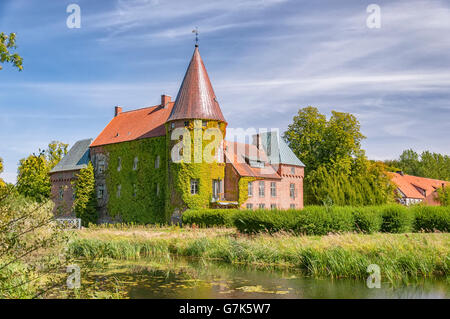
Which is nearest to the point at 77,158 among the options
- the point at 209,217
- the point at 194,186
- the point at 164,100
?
the point at 164,100

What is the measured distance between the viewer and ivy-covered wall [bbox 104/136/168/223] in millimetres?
34438

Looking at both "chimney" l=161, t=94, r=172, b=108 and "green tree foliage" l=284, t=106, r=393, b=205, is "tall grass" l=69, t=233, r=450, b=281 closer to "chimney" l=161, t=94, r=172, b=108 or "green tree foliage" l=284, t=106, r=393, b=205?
"chimney" l=161, t=94, r=172, b=108

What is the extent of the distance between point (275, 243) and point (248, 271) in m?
2.48

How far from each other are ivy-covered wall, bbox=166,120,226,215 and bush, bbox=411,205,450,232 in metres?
14.3

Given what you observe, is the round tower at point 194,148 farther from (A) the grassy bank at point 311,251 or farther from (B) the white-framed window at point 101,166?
(A) the grassy bank at point 311,251

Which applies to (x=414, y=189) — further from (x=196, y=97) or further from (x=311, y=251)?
(x=311, y=251)

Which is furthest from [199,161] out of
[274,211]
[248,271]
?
[248,271]

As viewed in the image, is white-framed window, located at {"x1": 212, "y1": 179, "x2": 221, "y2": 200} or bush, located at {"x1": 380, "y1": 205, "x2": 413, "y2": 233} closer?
bush, located at {"x1": 380, "y1": 205, "x2": 413, "y2": 233}

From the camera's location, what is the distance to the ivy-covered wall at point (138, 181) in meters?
34.4

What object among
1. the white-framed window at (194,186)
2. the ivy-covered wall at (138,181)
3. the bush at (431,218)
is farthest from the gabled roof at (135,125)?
the bush at (431,218)

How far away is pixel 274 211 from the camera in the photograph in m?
20.5

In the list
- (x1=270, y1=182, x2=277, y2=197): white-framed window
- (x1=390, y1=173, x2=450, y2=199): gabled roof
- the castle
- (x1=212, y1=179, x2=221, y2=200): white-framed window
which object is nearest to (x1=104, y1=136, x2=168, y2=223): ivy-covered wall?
the castle

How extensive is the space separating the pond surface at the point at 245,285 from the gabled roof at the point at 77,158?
2768 centimetres
